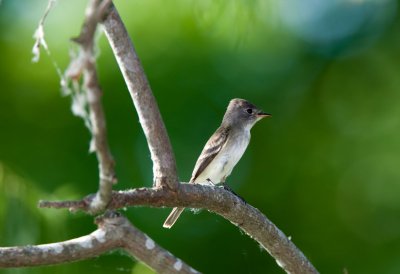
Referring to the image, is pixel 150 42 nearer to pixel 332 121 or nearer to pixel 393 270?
pixel 332 121

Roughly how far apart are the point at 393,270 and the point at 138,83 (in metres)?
1.85

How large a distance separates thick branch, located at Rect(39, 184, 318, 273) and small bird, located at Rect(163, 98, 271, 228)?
1.18 meters

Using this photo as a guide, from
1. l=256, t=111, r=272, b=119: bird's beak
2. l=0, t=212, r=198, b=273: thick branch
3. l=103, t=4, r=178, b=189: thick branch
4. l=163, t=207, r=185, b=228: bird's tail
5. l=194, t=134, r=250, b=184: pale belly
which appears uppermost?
l=103, t=4, r=178, b=189: thick branch

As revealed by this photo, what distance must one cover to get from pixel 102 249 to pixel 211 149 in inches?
80.4

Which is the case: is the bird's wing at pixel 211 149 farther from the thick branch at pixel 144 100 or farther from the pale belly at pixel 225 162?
the thick branch at pixel 144 100

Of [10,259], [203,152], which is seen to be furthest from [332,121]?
[10,259]

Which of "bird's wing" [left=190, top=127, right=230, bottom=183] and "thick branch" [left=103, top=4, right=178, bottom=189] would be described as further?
"bird's wing" [left=190, top=127, right=230, bottom=183]

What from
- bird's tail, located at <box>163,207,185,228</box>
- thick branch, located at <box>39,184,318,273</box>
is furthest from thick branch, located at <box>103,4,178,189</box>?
bird's tail, located at <box>163,207,185,228</box>

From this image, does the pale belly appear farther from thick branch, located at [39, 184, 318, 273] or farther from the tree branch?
the tree branch

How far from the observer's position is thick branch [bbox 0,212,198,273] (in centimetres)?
192

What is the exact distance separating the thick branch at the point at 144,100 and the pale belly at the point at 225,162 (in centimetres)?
167

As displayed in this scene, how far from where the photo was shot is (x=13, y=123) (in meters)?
3.75

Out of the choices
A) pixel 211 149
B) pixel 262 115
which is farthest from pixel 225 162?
pixel 262 115

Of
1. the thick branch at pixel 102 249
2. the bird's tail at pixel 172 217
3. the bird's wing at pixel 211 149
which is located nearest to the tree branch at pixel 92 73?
the thick branch at pixel 102 249
